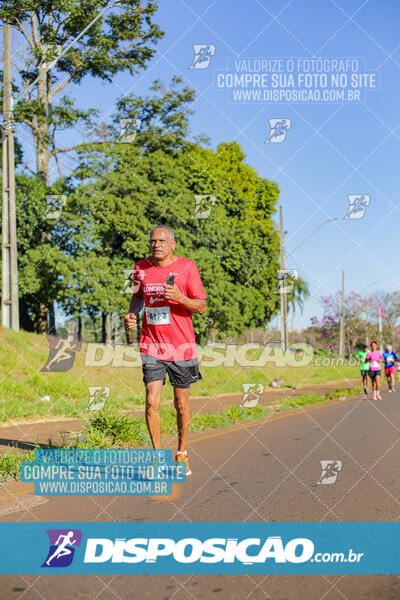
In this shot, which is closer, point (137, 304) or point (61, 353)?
point (137, 304)

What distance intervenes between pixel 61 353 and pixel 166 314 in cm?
1237

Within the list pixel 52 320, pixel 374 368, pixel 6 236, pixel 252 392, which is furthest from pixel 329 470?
pixel 52 320

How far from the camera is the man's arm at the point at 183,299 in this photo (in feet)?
19.0

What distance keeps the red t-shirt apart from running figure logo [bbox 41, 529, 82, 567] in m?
1.99

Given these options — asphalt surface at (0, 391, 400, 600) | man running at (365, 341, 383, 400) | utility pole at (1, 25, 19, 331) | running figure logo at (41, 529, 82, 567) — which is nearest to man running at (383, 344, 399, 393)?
man running at (365, 341, 383, 400)

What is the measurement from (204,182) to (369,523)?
2539cm

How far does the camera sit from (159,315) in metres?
6.06

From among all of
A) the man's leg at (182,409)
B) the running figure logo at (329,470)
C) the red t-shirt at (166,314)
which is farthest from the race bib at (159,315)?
the running figure logo at (329,470)

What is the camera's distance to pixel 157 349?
240 inches

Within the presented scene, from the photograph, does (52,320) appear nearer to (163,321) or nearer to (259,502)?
(163,321)

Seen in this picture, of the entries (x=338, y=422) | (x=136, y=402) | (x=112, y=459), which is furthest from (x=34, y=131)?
(x=112, y=459)

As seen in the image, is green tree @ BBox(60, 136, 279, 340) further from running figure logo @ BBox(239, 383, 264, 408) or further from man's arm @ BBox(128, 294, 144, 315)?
man's arm @ BBox(128, 294, 144, 315)

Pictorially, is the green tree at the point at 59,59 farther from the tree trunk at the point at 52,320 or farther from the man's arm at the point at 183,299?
the man's arm at the point at 183,299

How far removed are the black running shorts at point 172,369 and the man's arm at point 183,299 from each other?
520 millimetres
